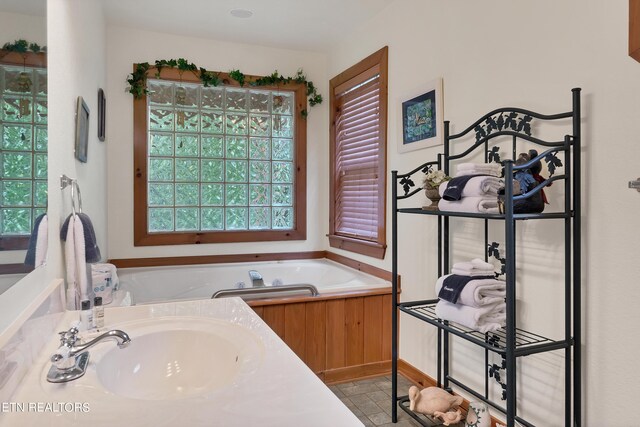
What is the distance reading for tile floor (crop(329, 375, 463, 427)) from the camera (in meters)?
2.21

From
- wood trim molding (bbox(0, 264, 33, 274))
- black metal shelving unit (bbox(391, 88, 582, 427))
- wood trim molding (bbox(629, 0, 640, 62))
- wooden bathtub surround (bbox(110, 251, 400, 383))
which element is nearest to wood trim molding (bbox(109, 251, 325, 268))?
wooden bathtub surround (bbox(110, 251, 400, 383))

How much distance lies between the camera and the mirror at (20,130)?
856mm

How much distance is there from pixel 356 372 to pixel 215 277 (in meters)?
1.45

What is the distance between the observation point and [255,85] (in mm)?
3756

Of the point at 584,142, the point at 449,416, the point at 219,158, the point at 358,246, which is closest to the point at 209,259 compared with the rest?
the point at 219,158

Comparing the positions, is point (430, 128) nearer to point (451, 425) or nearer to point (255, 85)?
point (451, 425)

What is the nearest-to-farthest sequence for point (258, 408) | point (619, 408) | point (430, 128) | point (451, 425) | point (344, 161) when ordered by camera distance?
point (258, 408) → point (619, 408) → point (451, 425) → point (430, 128) → point (344, 161)

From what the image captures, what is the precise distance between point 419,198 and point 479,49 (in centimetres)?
90

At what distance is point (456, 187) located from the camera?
1812mm

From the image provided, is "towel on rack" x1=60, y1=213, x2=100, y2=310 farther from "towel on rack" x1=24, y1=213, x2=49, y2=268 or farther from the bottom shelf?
the bottom shelf

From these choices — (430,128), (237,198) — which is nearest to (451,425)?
(430,128)

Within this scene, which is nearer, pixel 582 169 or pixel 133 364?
pixel 133 364

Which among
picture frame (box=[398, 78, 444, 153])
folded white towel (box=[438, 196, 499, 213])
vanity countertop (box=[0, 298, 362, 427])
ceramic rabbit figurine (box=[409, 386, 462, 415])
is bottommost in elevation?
ceramic rabbit figurine (box=[409, 386, 462, 415])

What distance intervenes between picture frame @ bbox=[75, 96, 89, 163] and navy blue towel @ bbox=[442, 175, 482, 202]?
1.72m
